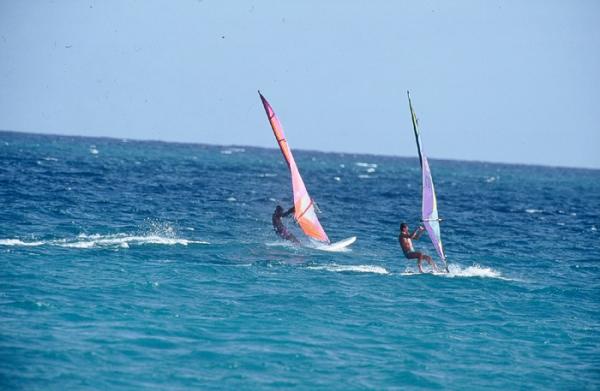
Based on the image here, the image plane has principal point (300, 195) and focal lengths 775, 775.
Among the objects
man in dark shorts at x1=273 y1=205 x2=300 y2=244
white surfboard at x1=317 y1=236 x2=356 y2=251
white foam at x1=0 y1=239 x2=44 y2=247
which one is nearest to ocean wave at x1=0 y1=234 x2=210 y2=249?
white foam at x1=0 y1=239 x2=44 y2=247

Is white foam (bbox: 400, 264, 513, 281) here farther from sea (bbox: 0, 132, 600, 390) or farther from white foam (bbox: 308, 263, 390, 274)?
white foam (bbox: 308, 263, 390, 274)

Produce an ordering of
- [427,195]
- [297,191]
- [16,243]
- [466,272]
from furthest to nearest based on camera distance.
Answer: [297,191] → [466,272] → [16,243] → [427,195]

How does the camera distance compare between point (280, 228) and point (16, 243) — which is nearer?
point (16, 243)

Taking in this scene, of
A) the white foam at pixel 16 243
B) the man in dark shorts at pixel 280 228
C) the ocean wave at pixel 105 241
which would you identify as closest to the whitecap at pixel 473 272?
the man in dark shorts at pixel 280 228

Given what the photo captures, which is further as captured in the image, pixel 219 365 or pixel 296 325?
pixel 296 325

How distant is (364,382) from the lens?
15.4 m

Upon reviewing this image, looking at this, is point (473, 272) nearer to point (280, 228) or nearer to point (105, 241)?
point (280, 228)

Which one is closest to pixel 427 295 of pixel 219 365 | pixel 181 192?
pixel 219 365

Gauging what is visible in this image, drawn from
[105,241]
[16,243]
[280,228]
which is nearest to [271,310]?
[105,241]

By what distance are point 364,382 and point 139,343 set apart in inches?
194

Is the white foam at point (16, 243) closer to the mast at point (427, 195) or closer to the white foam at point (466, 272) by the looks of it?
the white foam at point (466, 272)

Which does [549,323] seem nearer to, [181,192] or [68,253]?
[68,253]

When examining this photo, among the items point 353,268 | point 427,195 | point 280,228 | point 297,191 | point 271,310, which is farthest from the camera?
point 280,228

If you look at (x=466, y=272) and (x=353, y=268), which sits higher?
(x=466, y=272)
